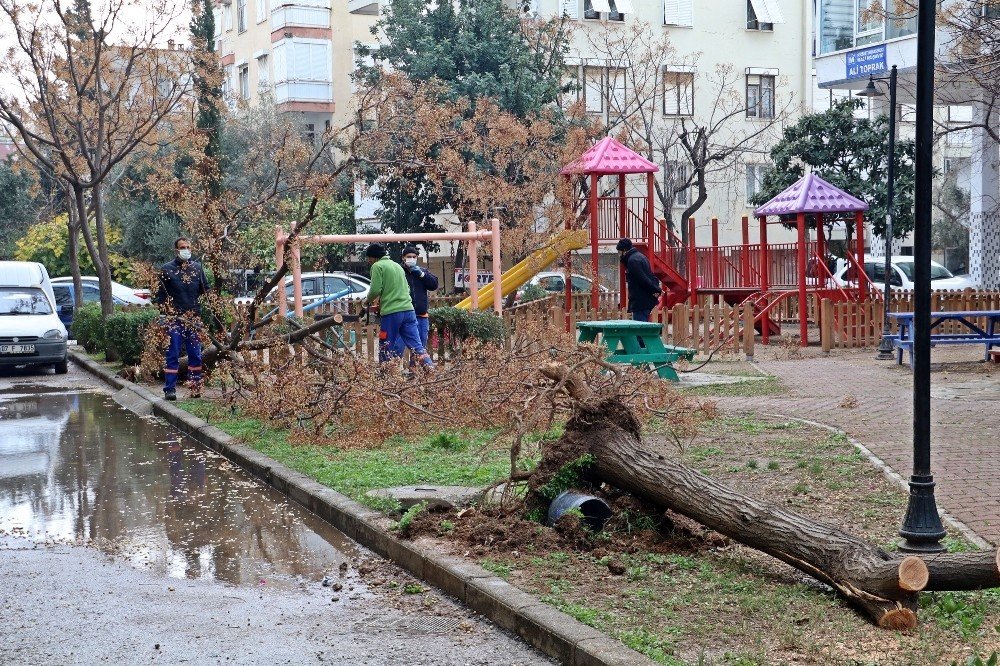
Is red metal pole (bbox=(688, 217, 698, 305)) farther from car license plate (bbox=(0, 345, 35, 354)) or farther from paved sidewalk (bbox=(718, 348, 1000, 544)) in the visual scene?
car license plate (bbox=(0, 345, 35, 354))

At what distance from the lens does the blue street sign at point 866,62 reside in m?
26.9

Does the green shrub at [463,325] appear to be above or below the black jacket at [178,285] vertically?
below

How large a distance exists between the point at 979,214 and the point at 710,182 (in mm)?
17911

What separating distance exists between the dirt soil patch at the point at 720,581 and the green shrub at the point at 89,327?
15.9m

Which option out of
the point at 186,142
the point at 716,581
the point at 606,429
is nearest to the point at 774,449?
the point at 606,429

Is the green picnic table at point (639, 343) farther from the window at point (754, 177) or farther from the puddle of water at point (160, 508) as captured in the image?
the window at point (754, 177)

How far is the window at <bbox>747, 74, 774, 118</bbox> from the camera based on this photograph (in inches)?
1766

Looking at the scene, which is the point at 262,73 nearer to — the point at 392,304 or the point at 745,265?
the point at 745,265

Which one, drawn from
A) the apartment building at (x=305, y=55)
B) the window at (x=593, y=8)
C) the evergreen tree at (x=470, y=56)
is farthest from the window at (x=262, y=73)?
the window at (x=593, y=8)

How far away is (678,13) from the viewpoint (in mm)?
43750

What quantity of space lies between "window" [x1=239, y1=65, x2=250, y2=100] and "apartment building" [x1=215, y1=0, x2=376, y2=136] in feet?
1.73

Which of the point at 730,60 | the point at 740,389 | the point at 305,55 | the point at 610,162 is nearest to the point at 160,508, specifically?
the point at 740,389

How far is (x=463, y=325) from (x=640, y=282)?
3.13 m

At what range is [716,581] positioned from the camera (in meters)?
6.02
